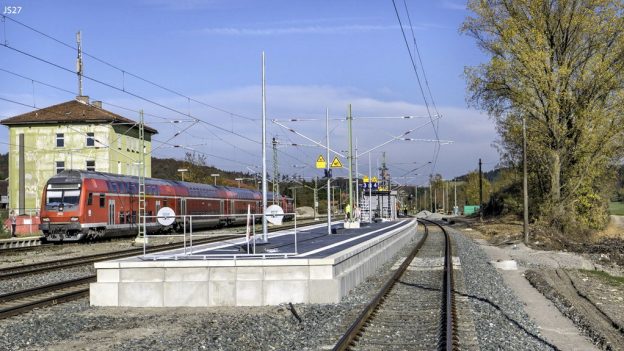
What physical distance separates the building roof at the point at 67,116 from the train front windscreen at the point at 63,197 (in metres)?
37.8

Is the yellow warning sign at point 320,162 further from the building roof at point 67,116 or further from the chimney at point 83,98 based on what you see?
the chimney at point 83,98

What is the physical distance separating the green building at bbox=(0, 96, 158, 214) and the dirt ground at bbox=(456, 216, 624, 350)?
41.7 m

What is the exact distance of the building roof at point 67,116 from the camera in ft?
242

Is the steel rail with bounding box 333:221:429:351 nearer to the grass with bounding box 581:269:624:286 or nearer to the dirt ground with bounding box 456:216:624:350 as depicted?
the dirt ground with bounding box 456:216:624:350

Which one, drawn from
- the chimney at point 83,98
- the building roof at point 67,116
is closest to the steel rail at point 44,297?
the building roof at point 67,116

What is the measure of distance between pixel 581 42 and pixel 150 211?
88.1 feet

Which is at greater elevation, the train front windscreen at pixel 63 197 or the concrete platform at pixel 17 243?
the train front windscreen at pixel 63 197

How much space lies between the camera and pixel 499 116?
145 ft

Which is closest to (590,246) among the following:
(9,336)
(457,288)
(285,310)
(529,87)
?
(529,87)

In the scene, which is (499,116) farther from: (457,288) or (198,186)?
(457,288)

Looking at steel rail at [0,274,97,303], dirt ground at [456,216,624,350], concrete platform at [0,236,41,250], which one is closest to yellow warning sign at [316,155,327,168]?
dirt ground at [456,216,624,350]

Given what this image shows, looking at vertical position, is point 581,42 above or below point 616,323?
above

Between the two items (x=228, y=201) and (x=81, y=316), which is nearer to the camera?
(x=81, y=316)

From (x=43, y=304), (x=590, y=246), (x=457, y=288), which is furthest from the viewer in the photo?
(x=590, y=246)
